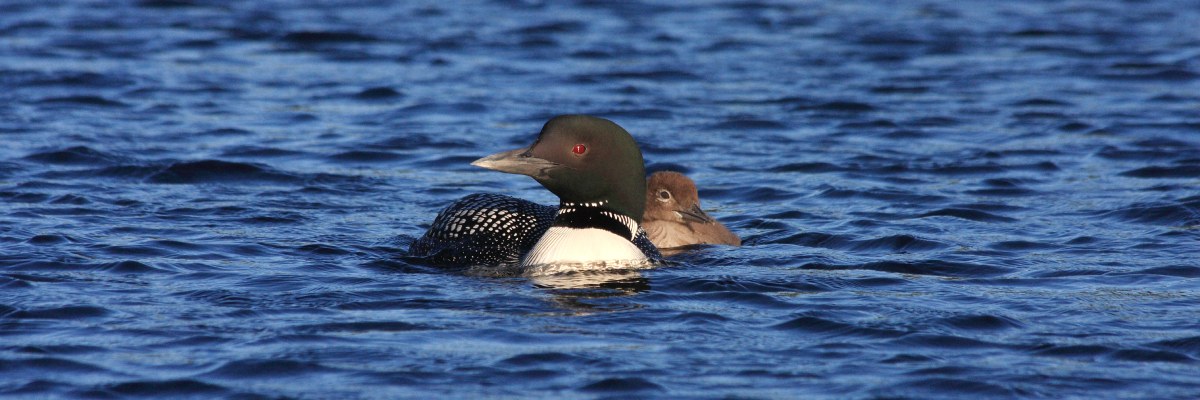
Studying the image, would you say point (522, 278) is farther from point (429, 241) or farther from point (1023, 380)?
point (1023, 380)

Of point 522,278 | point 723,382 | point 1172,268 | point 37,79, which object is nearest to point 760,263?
point 522,278

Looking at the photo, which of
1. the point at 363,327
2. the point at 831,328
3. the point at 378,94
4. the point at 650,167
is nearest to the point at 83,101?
the point at 378,94

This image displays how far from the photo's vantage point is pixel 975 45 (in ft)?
49.5

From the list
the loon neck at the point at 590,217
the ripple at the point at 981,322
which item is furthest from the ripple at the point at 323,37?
the ripple at the point at 981,322

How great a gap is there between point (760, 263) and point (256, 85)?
6.98 meters

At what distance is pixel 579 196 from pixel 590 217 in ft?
0.38

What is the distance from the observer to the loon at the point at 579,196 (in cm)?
646

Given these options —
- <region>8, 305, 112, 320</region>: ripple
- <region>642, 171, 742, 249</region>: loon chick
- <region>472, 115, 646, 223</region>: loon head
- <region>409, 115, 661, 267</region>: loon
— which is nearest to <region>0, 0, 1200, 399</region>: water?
<region>8, 305, 112, 320</region>: ripple

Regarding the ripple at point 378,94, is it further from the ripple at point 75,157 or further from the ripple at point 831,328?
the ripple at point 831,328

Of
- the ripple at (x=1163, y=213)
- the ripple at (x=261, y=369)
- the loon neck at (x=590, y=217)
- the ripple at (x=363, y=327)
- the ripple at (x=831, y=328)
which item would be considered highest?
the loon neck at (x=590, y=217)

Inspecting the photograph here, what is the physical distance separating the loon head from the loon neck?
0.19 feet

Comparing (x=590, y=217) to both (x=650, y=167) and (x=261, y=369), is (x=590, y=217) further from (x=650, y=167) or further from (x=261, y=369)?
(x=650, y=167)

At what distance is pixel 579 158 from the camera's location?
21.2ft

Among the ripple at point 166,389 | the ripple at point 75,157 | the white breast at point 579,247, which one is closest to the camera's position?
the ripple at point 166,389
